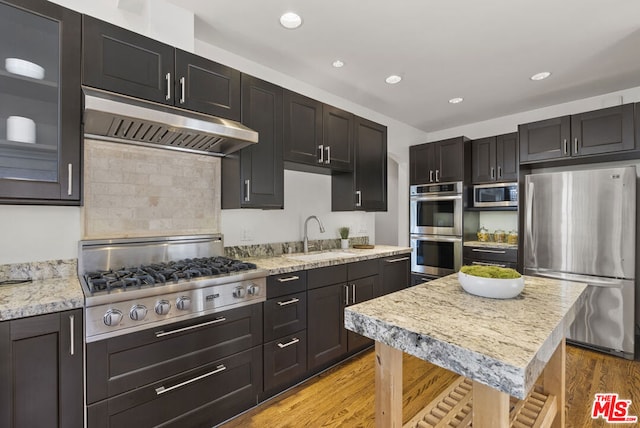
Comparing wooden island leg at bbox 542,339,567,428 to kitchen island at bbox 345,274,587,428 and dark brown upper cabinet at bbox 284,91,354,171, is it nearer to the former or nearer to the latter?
kitchen island at bbox 345,274,587,428

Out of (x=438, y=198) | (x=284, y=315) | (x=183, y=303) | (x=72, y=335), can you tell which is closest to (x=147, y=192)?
(x=183, y=303)

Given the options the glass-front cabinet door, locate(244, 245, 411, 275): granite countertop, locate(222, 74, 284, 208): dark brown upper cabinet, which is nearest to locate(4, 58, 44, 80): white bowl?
the glass-front cabinet door

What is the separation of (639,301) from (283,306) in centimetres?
367

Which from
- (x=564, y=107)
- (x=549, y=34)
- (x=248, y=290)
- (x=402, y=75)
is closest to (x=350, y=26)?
(x=402, y=75)

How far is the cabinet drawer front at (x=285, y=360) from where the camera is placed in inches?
79.5

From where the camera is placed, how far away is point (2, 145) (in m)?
1.41

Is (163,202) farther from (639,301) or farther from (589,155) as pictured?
(639,301)

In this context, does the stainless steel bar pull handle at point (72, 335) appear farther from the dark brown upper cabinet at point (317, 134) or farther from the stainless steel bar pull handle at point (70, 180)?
the dark brown upper cabinet at point (317, 134)

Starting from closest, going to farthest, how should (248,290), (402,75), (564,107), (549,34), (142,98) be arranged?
1. (142,98)
2. (248,290)
3. (549,34)
4. (402,75)
5. (564,107)

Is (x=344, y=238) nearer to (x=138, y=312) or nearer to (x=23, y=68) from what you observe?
(x=138, y=312)

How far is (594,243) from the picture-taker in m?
2.90

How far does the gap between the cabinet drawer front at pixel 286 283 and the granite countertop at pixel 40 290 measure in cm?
102

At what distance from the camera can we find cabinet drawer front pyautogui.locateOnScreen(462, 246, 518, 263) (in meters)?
3.63

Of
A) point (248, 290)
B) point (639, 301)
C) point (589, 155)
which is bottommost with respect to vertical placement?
point (639, 301)
